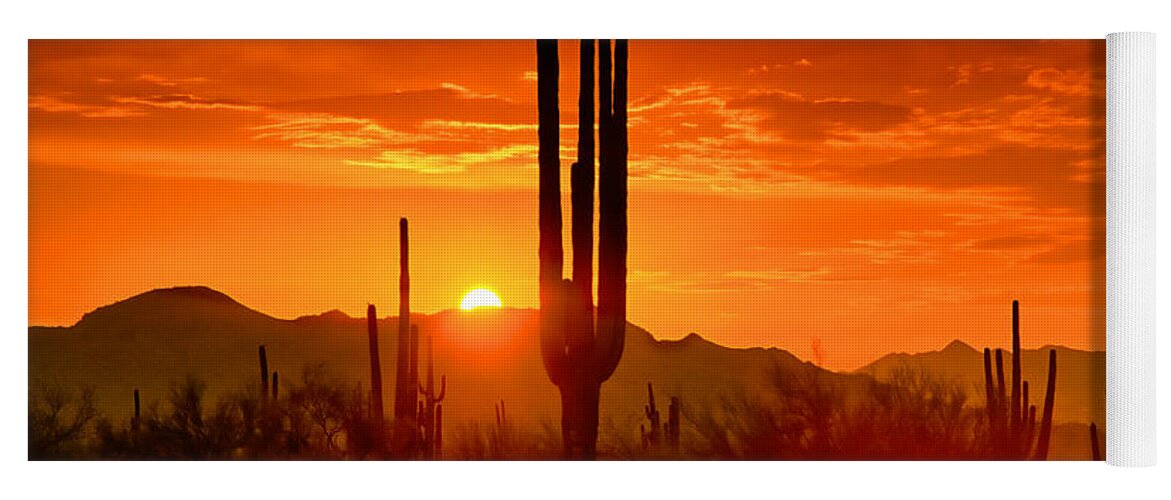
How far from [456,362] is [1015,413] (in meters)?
→ 2.71

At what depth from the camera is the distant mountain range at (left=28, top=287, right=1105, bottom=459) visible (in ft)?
23.6

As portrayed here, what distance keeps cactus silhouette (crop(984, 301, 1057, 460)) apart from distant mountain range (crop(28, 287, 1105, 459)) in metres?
0.04

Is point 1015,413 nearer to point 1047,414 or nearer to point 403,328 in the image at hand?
point 1047,414

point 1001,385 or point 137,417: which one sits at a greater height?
point 1001,385

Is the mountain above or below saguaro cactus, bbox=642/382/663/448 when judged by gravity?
above

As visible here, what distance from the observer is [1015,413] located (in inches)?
285

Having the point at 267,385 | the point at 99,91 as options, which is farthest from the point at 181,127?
the point at 267,385

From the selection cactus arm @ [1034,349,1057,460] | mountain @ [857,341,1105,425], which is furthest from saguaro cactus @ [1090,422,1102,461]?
cactus arm @ [1034,349,1057,460]

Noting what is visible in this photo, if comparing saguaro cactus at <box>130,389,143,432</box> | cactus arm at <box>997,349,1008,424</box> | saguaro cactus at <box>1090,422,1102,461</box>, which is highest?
cactus arm at <box>997,349,1008,424</box>

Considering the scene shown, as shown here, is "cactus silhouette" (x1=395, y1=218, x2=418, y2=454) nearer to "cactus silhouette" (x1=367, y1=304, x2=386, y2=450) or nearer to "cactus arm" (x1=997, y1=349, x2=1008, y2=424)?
"cactus silhouette" (x1=367, y1=304, x2=386, y2=450)

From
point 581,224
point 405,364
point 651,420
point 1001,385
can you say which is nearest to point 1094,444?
point 1001,385
